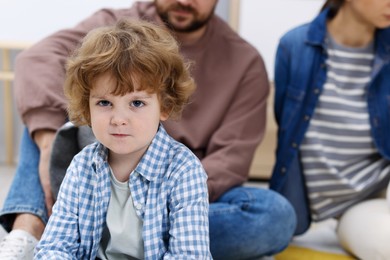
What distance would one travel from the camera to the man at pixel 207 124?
4.44ft

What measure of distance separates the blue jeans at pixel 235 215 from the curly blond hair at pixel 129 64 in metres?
0.42

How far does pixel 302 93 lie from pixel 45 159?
0.73 metres

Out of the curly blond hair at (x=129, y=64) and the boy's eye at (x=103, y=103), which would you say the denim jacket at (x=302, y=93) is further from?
the boy's eye at (x=103, y=103)

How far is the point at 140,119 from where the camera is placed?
3.09 ft

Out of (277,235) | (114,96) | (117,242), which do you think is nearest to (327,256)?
(277,235)

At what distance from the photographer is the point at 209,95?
153 centimetres

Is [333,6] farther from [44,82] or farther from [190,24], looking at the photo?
[44,82]

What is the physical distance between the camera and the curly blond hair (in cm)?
92

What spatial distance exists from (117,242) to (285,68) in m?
0.84

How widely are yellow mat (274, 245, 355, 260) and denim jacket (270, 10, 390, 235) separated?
92 mm

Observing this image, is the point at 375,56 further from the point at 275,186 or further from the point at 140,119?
the point at 140,119

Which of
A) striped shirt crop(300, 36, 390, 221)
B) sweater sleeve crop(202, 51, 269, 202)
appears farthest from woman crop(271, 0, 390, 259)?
sweater sleeve crop(202, 51, 269, 202)

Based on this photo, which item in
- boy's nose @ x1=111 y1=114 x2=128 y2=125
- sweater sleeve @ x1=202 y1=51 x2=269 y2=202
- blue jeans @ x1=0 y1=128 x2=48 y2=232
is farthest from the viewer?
sweater sleeve @ x1=202 y1=51 x2=269 y2=202

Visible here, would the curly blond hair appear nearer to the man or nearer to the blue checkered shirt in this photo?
Result: the blue checkered shirt
